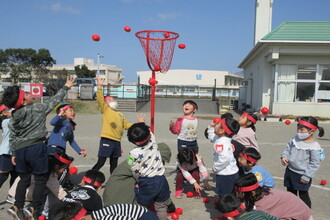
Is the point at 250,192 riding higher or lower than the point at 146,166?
lower

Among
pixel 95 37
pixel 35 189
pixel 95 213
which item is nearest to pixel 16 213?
pixel 35 189

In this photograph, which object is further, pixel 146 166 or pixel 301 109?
pixel 301 109

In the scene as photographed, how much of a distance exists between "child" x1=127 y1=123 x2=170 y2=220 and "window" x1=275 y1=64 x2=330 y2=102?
688 inches

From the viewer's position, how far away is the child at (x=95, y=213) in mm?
2398

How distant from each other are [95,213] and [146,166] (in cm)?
95

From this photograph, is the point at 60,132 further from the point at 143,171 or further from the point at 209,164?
the point at 209,164

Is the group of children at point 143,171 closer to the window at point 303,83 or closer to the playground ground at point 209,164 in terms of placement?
the playground ground at point 209,164

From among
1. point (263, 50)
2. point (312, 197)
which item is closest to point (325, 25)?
point (263, 50)

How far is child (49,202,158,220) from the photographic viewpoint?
2.40m

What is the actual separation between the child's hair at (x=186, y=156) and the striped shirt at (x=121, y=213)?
2.18m

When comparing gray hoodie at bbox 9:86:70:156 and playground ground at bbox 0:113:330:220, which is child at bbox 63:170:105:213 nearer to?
gray hoodie at bbox 9:86:70:156

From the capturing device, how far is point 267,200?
3.30m

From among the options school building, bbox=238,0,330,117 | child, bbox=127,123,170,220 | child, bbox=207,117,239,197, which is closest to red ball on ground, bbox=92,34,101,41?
child, bbox=127,123,170,220

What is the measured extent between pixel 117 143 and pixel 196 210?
1.89 metres
